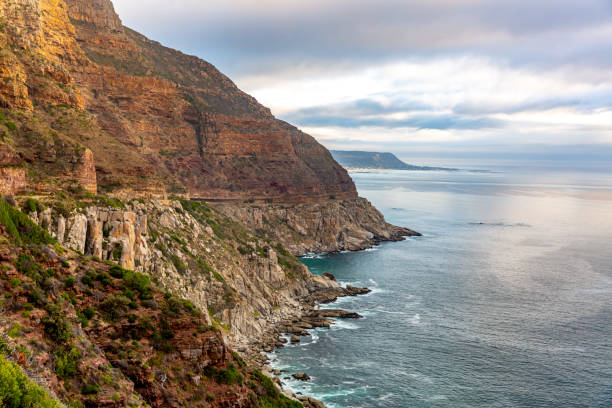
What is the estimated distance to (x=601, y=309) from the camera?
106938 mm

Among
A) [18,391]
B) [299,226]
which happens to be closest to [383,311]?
[299,226]

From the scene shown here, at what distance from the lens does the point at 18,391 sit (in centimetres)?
2364

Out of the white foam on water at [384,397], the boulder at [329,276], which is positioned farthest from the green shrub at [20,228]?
the boulder at [329,276]

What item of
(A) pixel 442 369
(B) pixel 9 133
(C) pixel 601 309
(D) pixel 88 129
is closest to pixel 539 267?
(C) pixel 601 309

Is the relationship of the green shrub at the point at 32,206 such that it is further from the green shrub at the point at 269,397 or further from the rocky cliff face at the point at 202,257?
the green shrub at the point at 269,397

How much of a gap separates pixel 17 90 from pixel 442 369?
7893cm

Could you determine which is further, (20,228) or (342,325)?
(342,325)

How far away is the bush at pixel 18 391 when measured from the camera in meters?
23.3

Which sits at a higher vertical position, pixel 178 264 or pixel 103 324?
pixel 103 324

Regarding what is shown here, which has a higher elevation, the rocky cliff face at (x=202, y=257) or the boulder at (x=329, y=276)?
the rocky cliff face at (x=202, y=257)

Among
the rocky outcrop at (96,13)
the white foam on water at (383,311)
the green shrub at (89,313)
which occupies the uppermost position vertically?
the rocky outcrop at (96,13)

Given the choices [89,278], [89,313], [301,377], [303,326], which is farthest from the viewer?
[303,326]

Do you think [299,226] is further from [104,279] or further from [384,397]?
[104,279]

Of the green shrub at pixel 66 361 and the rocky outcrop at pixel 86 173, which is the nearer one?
the green shrub at pixel 66 361
